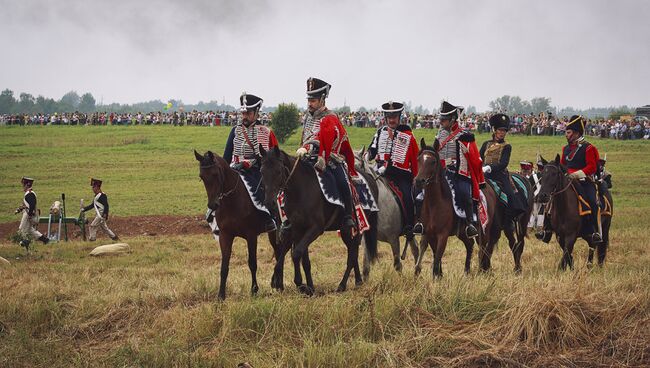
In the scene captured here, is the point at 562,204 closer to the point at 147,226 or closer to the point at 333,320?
the point at 333,320

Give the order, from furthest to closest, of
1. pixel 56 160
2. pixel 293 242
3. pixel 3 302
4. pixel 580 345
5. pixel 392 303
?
1. pixel 56 160
2. pixel 293 242
3. pixel 3 302
4. pixel 392 303
5. pixel 580 345

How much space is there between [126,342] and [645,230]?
15652 millimetres

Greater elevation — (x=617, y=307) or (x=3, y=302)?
(x=617, y=307)

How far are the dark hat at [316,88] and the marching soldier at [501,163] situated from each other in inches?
147

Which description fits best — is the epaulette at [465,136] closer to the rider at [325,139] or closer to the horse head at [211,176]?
the rider at [325,139]

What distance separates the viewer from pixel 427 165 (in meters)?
11.4

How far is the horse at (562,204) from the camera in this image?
43.2 feet

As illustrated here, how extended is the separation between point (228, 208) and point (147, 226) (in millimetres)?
14547

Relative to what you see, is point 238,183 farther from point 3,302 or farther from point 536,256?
point 536,256

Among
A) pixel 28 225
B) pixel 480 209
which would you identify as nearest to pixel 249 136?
pixel 480 209

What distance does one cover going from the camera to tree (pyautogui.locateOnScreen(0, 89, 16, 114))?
516 feet

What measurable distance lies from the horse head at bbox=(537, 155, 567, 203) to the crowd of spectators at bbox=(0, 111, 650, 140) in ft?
90.1

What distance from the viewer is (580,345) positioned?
8.34 m

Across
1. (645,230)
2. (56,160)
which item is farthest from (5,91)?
(645,230)
